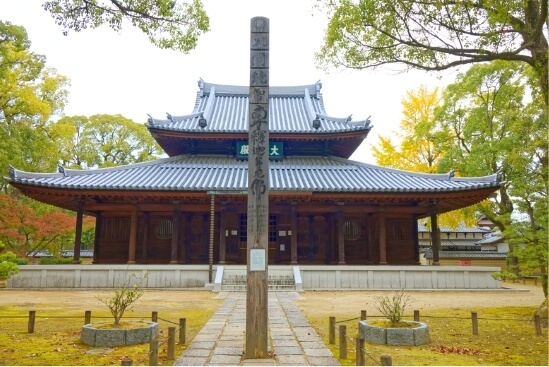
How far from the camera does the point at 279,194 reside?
19.0 metres

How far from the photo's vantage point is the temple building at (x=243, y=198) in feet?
62.9

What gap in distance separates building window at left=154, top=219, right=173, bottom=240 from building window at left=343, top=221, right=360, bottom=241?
8993mm

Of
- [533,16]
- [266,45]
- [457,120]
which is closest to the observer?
[266,45]

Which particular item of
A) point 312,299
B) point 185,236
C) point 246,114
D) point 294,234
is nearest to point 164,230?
point 185,236

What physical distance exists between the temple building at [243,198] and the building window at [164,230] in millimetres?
51

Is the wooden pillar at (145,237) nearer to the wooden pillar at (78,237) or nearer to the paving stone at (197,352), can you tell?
the wooden pillar at (78,237)

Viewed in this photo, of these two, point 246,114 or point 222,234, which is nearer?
point 222,234

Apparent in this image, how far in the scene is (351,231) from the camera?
21812 mm

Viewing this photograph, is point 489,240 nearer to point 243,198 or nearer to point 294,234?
point 294,234

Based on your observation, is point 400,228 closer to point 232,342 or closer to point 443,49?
point 443,49

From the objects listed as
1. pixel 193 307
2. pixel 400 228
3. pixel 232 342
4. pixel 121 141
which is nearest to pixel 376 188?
pixel 400 228

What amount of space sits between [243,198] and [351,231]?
235 inches

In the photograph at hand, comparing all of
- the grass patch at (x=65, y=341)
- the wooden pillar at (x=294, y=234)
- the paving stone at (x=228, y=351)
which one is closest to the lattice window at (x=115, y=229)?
the wooden pillar at (x=294, y=234)

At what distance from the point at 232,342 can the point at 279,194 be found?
38.6ft
